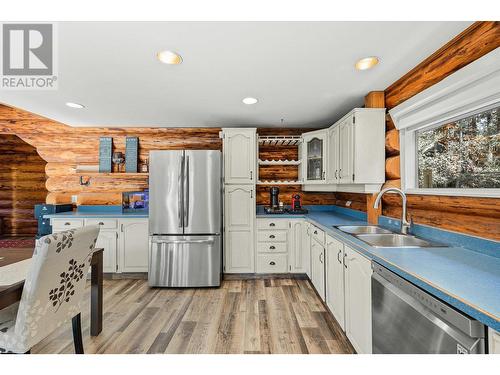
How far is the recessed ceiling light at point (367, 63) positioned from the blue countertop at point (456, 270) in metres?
1.36

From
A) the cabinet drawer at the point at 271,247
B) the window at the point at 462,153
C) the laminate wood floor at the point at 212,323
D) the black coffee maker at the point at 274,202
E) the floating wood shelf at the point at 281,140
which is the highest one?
the floating wood shelf at the point at 281,140

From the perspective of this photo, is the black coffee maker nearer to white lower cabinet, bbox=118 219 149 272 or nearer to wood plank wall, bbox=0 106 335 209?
wood plank wall, bbox=0 106 335 209

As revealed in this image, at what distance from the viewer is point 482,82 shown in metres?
1.39

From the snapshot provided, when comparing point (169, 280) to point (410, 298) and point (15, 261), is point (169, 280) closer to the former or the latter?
point (15, 261)

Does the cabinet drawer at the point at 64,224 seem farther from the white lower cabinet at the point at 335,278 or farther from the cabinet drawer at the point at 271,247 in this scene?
the white lower cabinet at the point at 335,278

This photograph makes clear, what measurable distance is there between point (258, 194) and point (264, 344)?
2304 millimetres

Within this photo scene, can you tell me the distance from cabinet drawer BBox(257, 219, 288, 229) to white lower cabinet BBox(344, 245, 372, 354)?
1.43 meters

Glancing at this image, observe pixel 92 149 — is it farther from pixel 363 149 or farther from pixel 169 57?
pixel 363 149

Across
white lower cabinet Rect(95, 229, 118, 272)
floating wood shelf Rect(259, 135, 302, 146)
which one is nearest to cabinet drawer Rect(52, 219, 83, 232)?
white lower cabinet Rect(95, 229, 118, 272)

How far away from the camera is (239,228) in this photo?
328 cm

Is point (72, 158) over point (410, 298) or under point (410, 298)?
over

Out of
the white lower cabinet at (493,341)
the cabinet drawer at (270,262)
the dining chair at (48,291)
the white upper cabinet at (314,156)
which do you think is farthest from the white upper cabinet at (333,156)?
the dining chair at (48,291)

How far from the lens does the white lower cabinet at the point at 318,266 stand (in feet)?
8.07
